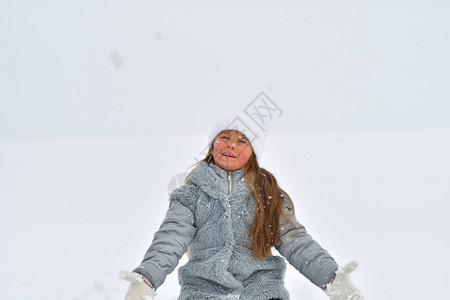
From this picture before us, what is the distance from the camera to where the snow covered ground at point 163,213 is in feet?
10.9

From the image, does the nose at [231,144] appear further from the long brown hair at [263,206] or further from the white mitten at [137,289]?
the white mitten at [137,289]

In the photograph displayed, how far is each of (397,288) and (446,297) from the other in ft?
0.99

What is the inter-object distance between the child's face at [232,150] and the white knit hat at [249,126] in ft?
0.10

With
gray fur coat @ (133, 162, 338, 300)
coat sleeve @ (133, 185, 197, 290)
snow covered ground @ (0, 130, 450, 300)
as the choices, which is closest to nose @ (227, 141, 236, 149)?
gray fur coat @ (133, 162, 338, 300)

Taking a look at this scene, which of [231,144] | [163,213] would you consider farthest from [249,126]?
[163,213]

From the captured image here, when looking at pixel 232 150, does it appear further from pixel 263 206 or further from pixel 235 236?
pixel 235 236

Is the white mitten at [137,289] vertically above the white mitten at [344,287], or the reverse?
the white mitten at [344,287]

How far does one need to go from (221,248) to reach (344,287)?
58 centimetres

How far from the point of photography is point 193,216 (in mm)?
2379

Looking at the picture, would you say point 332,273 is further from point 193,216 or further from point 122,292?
point 122,292

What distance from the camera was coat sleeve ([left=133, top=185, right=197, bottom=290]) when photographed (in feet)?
6.49

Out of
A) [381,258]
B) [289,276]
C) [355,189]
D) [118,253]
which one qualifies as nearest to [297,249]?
[289,276]

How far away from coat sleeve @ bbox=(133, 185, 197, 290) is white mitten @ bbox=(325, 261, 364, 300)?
2.25ft

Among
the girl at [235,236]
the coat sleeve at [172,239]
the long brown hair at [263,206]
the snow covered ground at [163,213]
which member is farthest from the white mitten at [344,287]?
the snow covered ground at [163,213]
